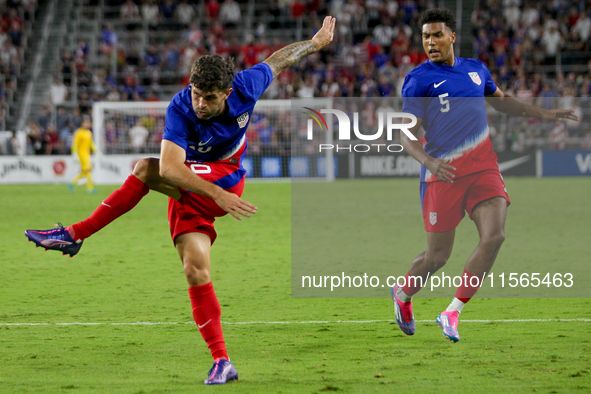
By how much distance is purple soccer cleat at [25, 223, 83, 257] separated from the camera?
4.91 metres

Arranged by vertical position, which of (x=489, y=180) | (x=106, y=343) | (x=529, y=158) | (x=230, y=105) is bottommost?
(x=529, y=158)

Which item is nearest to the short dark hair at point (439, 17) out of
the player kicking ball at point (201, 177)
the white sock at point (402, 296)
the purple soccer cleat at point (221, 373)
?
the player kicking ball at point (201, 177)

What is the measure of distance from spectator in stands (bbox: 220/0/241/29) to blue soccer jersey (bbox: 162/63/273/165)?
1016 inches

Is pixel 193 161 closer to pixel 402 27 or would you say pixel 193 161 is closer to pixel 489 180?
pixel 489 180

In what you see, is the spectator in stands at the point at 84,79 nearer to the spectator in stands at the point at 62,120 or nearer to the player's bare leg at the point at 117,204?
the spectator in stands at the point at 62,120

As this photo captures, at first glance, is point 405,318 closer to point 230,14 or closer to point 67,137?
point 67,137

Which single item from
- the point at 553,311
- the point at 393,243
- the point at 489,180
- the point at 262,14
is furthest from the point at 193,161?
the point at 262,14

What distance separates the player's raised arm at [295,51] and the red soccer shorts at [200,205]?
0.87 m

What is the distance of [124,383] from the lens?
427 centimetres

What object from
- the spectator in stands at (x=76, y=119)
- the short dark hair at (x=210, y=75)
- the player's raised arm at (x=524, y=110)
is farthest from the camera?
the spectator in stands at (x=76, y=119)

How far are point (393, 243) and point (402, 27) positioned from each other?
18954 mm

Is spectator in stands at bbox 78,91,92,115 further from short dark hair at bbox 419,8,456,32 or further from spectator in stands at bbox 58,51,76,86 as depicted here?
short dark hair at bbox 419,8,456,32

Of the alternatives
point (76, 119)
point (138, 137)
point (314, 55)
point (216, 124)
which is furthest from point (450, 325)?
point (314, 55)

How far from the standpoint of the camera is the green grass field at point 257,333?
4303 mm
